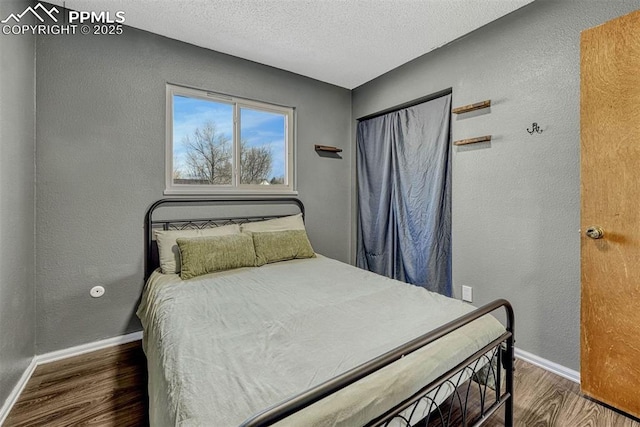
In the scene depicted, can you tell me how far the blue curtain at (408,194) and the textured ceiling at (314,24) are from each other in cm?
63

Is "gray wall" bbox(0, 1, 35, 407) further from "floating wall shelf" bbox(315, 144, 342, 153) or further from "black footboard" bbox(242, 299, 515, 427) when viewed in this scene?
"floating wall shelf" bbox(315, 144, 342, 153)

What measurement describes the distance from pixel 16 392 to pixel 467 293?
320 centimetres

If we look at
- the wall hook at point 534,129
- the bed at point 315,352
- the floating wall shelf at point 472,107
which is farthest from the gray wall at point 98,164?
the wall hook at point 534,129

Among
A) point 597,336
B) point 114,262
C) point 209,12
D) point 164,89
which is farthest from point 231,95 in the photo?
point 597,336

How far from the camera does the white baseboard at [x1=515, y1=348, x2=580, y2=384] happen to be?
1.88 meters

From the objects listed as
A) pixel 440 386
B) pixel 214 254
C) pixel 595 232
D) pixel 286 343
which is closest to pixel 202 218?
pixel 214 254

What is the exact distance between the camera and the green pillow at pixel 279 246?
8.37 feet

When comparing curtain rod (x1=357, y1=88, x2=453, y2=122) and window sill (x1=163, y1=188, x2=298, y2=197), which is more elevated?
curtain rod (x1=357, y1=88, x2=453, y2=122)

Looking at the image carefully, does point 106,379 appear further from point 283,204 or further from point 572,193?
point 572,193

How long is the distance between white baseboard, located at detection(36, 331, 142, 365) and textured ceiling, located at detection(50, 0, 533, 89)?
100.0 inches

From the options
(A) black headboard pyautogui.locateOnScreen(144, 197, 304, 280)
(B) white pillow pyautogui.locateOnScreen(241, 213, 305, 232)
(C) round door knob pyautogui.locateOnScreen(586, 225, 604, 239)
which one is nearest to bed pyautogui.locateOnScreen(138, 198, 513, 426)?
(A) black headboard pyautogui.locateOnScreen(144, 197, 304, 280)

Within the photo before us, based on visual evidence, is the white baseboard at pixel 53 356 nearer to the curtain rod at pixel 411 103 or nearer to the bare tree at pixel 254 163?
the bare tree at pixel 254 163

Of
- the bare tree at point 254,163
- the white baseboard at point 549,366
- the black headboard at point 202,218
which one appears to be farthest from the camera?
the bare tree at point 254,163

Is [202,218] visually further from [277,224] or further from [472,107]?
[472,107]
